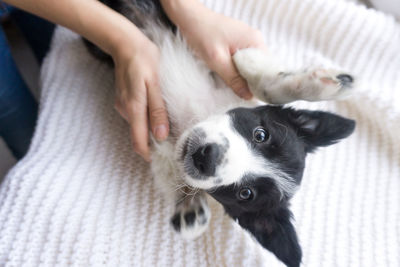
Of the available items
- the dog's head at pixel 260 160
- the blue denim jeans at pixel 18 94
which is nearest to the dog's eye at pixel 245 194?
the dog's head at pixel 260 160

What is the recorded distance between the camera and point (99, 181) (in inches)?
57.7

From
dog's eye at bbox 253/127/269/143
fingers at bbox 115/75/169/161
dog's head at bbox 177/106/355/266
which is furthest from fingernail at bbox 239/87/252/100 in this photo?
fingers at bbox 115/75/169/161

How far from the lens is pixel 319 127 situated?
1285 millimetres

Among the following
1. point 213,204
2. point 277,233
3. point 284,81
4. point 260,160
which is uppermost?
point 284,81

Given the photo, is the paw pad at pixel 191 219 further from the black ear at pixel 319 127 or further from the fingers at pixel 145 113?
the black ear at pixel 319 127

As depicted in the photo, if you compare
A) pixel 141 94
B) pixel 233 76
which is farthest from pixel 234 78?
pixel 141 94

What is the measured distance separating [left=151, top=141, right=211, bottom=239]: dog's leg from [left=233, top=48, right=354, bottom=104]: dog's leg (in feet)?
1.62

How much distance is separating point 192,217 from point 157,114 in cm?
47

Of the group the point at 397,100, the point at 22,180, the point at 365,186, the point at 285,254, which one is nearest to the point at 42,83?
the point at 22,180

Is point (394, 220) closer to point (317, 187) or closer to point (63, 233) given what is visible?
point (317, 187)

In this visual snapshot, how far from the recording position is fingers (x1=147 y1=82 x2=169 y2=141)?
136cm

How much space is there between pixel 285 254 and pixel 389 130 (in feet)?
3.16

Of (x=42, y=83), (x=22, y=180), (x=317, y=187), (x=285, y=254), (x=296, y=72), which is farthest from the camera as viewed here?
(x=42, y=83)

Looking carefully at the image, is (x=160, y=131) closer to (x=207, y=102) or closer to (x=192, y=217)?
(x=207, y=102)
